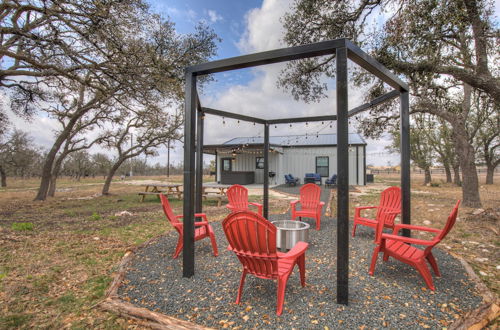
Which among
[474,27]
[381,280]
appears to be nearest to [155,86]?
[381,280]

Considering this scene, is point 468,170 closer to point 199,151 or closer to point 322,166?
point 199,151

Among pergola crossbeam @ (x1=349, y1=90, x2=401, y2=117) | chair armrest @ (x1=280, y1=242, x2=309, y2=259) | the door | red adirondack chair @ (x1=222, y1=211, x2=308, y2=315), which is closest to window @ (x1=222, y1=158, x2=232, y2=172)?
the door

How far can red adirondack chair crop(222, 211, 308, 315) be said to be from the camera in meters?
1.86

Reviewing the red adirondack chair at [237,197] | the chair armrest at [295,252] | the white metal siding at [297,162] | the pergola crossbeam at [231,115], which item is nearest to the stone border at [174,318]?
the chair armrest at [295,252]

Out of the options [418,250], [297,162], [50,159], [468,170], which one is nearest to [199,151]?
[418,250]

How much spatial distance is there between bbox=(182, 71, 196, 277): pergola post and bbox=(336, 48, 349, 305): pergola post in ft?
4.91

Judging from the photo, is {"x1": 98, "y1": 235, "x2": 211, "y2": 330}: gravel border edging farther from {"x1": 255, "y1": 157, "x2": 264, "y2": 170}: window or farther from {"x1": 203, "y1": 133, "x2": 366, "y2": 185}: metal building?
{"x1": 255, "y1": 157, "x2": 264, "y2": 170}: window

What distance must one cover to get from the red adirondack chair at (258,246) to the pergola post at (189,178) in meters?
0.72

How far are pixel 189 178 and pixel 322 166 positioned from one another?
13917 mm

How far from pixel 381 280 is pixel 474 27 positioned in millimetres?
5083

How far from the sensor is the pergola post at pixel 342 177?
6.54 ft

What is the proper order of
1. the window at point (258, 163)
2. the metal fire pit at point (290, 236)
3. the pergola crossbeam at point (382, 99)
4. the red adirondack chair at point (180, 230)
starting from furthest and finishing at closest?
1. the window at point (258, 163)
2. the pergola crossbeam at point (382, 99)
3. the metal fire pit at point (290, 236)
4. the red adirondack chair at point (180, 230)

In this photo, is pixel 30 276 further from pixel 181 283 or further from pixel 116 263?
pixel 181 283

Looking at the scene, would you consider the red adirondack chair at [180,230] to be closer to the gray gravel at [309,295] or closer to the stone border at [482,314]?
the gray gravel at [309,295]
